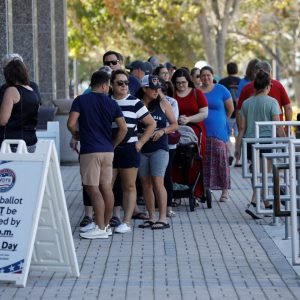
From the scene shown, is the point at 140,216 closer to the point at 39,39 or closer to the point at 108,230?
the point at 108,230

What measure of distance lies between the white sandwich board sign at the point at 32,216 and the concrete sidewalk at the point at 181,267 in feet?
0.48

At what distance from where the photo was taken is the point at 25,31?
19375mm

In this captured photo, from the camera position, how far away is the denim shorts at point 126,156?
1283 centimetres

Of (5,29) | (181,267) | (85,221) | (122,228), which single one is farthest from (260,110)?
(181,267)

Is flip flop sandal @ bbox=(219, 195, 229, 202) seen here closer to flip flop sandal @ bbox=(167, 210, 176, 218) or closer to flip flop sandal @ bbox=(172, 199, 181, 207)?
flip flop sandal @ bbox=(172, 199, 181, 207)

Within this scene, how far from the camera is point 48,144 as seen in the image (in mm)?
9992

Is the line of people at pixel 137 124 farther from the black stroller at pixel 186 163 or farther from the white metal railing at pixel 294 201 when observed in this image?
the white metal railing at pixel 294 201

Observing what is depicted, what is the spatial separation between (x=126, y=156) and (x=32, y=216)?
10.3 feet

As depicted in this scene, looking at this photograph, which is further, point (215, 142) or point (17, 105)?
point (215, 142)

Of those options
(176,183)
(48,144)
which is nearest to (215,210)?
(176,183)

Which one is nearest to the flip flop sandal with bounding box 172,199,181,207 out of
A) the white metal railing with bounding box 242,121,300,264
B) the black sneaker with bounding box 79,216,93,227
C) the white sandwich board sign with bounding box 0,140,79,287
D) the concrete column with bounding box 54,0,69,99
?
the white metal railing with bounding box 242,121,300,264

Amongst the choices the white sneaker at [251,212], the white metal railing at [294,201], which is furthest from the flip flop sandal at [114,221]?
the white metal railing at [294,201]

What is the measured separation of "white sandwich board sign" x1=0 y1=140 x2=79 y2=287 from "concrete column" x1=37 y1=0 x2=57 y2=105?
40.1 feet

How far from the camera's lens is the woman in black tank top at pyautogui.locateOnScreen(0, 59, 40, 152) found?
451 inches
